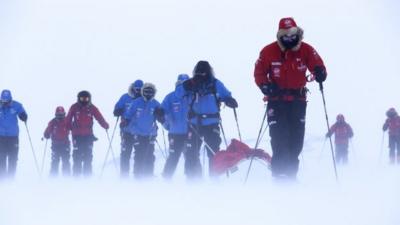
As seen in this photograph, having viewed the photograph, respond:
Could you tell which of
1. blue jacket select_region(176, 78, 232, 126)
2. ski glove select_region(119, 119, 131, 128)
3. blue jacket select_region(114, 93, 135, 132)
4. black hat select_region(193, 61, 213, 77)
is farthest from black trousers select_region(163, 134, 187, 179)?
blue jacket select_region(114, 93, 135, 132)

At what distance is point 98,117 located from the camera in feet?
50.3

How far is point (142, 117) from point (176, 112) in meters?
1.70

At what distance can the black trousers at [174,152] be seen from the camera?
468 inches

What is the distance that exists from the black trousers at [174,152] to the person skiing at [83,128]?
3.45 meters

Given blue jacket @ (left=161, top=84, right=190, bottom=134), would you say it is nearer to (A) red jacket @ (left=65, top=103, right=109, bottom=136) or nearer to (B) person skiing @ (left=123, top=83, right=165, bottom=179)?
(B) person skiing @ (left=123, top=83, right=165, bottom=179)

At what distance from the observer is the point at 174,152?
11.9 metres

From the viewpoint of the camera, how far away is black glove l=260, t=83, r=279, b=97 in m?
7.95

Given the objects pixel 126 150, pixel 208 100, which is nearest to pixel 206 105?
pixel 208 100

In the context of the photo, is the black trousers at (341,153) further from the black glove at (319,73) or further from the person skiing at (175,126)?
the black glove at (319,73)

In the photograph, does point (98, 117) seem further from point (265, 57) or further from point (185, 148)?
point (265, 57)

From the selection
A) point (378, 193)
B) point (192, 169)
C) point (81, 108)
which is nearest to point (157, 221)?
point (378, 193)

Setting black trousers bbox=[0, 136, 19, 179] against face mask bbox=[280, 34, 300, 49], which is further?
black trousers bbox=[0, 136, 19, 179]

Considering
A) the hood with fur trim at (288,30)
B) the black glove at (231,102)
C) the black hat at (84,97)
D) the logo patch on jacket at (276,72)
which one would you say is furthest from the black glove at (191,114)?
the black hat at (84,97)

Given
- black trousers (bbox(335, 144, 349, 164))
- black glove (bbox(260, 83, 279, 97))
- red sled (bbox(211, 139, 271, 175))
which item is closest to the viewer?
black glove (bbox(260, 83, 279, 97))
